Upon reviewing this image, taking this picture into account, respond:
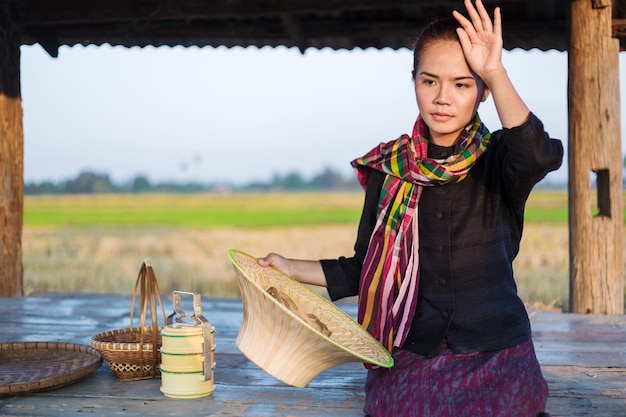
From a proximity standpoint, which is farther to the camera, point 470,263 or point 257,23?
point 257,23

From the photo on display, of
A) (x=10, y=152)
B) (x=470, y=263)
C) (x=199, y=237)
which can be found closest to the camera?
(x=470, y=263)

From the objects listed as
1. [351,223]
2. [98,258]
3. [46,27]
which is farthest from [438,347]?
[351,223]

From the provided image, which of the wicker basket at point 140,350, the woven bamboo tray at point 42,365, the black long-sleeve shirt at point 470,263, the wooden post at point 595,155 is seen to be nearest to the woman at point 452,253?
the black long-sleeve shirt at point 470,263

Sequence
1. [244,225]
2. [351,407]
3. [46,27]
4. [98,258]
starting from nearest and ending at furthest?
[351,407] < [46,27] < [98,258] < [244,225]

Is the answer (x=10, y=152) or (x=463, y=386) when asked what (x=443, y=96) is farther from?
(x=10, y=152)

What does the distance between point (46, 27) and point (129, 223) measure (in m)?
22.8

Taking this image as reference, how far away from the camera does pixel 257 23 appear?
6.16 metres

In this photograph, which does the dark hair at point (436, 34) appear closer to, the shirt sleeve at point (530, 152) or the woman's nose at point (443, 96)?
the woman's nose at point (443, 96)

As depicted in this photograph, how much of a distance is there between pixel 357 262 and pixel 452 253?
37 cm

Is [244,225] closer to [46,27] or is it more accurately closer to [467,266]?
[46,27]

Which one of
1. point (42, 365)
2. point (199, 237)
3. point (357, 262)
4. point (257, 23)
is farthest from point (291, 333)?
point (199, 237)

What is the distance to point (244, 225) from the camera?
30250mm

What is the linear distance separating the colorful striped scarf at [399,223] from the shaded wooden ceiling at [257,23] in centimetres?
277

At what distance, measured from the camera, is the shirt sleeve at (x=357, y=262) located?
2600 mm
